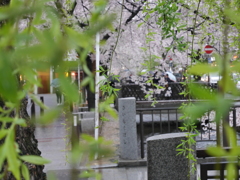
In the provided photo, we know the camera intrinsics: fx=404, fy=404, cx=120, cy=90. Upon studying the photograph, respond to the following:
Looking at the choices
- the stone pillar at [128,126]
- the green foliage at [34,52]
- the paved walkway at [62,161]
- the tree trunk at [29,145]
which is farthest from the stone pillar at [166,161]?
the green foliage at [34,52]

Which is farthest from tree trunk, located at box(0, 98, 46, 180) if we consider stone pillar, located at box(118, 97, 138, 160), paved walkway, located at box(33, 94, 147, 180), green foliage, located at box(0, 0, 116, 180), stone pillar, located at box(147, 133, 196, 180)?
stone pillar, located at box(118, 97, 138, 160)

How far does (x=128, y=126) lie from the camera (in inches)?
291

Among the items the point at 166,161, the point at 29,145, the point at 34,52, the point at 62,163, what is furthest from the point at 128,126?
the point at 34,52

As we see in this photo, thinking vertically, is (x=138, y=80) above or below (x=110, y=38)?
below

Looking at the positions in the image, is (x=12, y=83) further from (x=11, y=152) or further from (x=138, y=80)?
(x=138, y=80)

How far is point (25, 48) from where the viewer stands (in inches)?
17.1

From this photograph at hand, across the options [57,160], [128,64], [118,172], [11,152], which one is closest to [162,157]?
[118,172]

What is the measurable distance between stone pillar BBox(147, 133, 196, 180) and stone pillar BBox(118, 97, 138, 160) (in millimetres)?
2051

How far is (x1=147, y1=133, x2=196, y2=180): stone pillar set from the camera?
202 inches

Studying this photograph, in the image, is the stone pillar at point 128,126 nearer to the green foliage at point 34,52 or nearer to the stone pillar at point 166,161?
the stone pillar at point 166,161

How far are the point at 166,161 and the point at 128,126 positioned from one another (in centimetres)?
226

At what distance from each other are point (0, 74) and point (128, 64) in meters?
13.9

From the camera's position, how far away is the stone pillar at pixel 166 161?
5129 mm

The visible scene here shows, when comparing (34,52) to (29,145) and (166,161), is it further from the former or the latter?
(166,161)
